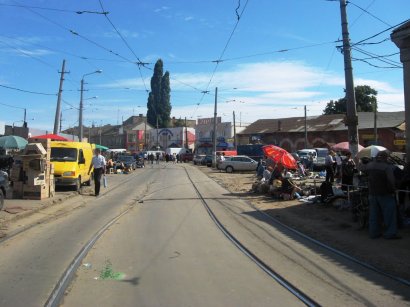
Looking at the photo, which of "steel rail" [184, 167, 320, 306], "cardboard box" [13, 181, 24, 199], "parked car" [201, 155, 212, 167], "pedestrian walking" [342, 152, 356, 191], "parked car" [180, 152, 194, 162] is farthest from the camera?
"parked car" [180, 152, 194, 162]

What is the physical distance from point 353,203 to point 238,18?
433 inches

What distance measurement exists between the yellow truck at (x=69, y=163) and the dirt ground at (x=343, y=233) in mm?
8368

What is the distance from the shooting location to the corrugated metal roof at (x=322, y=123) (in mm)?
59634

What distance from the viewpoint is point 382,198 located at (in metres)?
10.5

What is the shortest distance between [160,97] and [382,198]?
101514 mm

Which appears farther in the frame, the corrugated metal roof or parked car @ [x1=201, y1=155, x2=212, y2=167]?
parked car @ [x1=201, y1=155, x2=212, y2=167]

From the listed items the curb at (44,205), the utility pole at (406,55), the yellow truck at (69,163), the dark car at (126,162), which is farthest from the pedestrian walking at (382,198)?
the dark car at (126,162)

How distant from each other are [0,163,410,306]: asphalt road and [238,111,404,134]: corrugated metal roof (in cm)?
5029

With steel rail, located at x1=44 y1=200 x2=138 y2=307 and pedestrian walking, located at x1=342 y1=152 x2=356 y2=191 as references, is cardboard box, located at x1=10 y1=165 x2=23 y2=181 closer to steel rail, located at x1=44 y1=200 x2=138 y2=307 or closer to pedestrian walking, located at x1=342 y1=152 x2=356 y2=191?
steel rail, located at x1=44 y1=200 x2=138 y2=307

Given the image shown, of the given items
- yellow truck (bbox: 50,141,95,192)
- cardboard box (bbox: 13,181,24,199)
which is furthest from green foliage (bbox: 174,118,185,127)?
cardboard box (bbox: 13,181,24,199)

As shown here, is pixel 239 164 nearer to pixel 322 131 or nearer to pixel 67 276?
pixel 322 131

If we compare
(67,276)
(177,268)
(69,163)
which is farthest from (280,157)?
(67,276)

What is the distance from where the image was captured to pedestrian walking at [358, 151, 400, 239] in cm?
1030

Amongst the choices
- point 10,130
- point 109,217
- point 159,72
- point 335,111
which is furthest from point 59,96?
point 159,72
